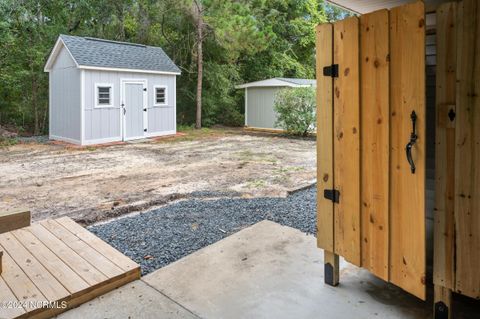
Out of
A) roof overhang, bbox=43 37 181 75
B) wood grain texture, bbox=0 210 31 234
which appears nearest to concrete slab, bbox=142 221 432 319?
wood grain texture, bbox=0 210 31 234

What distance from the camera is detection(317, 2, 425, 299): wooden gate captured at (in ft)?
6.15

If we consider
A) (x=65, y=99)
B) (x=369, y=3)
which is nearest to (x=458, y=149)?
(x=369, y=3)

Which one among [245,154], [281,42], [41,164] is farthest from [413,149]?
[281,42]

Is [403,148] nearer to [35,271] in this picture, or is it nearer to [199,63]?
[35,271]

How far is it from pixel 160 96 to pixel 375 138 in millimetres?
11775

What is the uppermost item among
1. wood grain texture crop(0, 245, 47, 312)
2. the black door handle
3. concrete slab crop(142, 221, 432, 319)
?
the black door handle

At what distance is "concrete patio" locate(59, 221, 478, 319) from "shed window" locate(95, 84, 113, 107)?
30.6 feet

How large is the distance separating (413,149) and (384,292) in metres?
1.04

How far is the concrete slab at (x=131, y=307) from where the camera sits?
7.03 feet

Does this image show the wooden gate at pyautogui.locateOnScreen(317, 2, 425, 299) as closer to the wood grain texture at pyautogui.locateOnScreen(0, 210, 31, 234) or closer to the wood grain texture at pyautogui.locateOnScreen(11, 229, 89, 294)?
the wood grain texture at pyautogui.locateOnScreen(11, 229, 89, 294)

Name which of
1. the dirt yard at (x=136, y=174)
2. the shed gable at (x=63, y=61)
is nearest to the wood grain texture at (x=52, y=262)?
the dirt yard at (x=136, y=174)

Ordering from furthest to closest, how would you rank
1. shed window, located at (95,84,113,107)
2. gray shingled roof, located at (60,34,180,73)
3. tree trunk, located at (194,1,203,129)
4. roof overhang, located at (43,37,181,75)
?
tree trunk, located at (194,1,203,129), shed window, located at (95,84,113,107), gray shingled roof, located at (60,34,180,73), roof overhang, located at (43,37,181,75)

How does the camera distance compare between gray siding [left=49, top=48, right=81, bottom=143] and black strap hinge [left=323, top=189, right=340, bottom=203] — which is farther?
gray siding [left=49, top=48, right=81, bottom=143]

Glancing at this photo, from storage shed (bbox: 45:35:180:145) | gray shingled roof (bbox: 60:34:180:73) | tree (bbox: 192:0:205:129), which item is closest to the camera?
storage shed (bbox: 45:35:180:145)
